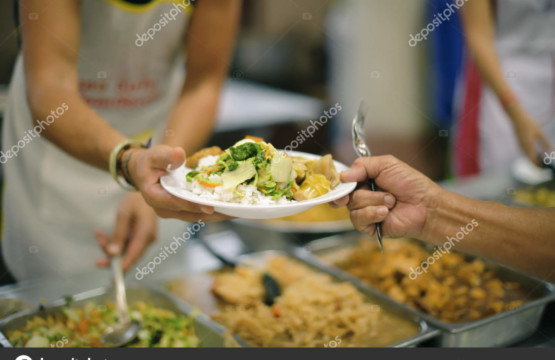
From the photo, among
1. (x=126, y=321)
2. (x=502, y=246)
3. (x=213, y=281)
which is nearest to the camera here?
(x=502, y=246)

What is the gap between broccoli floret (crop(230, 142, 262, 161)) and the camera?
1051 millimetres

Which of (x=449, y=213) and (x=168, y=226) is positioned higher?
Result: (x=449, y=213)

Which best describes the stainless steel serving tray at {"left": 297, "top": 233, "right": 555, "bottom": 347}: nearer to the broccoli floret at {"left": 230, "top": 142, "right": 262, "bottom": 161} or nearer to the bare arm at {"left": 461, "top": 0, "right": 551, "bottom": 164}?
the broccoli floret at {"left": 230, "top": 142, "right": 262, "bottom": 161}

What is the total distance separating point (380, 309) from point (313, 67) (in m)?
3.85

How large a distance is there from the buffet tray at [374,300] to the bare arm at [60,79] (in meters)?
0.50

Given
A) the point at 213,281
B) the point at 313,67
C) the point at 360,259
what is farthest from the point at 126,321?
the point at 313,67

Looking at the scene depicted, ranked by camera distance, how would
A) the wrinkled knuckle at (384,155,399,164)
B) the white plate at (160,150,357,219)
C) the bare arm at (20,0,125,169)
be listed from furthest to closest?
the bare arm at (20,0,125,169) → the wrinkled knuckle at (384,155,399,164) → the white plate at (160,150,357,219)

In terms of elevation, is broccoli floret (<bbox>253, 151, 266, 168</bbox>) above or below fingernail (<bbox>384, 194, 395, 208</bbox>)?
above

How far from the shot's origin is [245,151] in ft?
3.45

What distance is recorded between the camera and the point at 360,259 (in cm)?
158

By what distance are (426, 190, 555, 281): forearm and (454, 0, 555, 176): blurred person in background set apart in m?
1.08

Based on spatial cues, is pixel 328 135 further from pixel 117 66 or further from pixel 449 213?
pixel 449 213

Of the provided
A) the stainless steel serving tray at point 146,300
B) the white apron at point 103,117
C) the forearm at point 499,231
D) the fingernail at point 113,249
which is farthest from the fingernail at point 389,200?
the white apron at point 103,117

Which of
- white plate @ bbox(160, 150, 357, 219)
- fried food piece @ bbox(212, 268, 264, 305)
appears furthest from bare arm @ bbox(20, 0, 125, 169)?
fried food piece @ bbox(212, 268, 264, 305)
